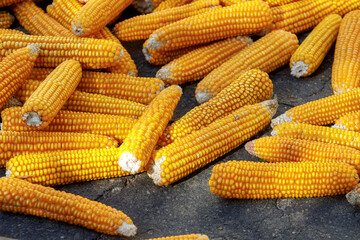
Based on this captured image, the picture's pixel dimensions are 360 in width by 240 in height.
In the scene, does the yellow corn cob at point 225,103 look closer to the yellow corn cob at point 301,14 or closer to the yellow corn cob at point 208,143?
the yellow corn cob at point 208,143

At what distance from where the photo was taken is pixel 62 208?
9.50 ft

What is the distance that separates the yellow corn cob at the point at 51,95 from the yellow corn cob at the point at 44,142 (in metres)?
0.10

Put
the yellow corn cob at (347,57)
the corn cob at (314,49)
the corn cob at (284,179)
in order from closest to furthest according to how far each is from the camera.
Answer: the corn cob at (284,179) → the yellow corn cob at (347,57) → the corn cob at (314,49)

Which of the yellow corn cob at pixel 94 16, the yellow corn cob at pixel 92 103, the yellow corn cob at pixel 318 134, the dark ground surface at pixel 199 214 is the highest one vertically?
the yellow corn cob at pixel 94 16

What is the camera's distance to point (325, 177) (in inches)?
120

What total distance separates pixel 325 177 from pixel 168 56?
84.3 inches

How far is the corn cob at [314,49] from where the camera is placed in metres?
4.32

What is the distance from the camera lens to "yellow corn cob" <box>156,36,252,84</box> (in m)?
4.33

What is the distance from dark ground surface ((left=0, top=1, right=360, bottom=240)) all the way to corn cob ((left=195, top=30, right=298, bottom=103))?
72cm

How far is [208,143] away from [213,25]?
1468 mm

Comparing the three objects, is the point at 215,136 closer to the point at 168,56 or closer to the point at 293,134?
the point at 293,134

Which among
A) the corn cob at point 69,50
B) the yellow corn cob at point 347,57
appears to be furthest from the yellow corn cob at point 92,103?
the yellow corn cob at point 347,57

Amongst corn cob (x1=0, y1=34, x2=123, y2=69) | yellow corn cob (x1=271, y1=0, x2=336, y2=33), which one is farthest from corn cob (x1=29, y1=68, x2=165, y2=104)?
yellow corn cob (x1=271, y1=0, x2=336, y2=33)

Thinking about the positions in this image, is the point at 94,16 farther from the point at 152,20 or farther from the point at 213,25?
the point at 213,25
